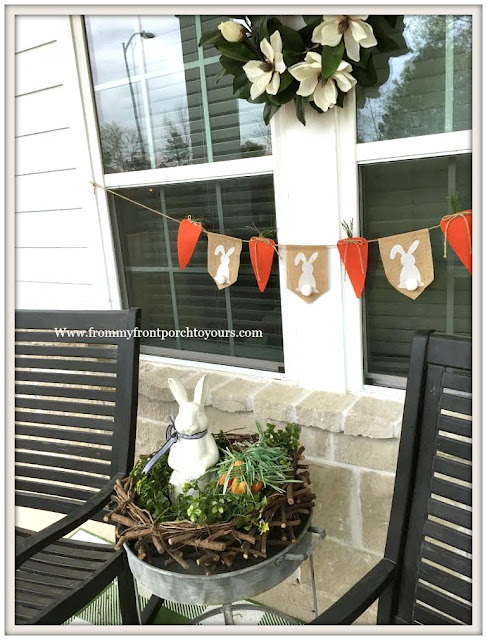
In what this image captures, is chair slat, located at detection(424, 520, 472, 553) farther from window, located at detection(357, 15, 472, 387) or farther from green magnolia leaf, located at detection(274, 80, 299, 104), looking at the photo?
green magnolia leaf, located at detection(274, 80, 299, 104)

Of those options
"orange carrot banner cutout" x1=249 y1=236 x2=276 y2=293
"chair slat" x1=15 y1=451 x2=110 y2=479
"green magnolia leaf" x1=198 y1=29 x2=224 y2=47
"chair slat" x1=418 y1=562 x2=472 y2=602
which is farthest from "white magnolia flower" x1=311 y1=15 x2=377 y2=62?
"chair slat" x1=15 y1=451 x2=110 y2=479

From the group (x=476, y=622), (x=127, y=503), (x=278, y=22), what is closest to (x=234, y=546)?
(x=127, y=503)

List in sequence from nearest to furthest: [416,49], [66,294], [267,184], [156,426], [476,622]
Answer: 1. [476,622]
2. [416,49]
3. [267,184]
4. [156,426]
5. [66,294]

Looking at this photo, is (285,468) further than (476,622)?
Yes

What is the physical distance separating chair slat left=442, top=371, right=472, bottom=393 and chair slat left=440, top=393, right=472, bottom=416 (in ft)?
0.06

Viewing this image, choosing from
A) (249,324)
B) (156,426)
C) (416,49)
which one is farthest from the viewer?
(156,426)

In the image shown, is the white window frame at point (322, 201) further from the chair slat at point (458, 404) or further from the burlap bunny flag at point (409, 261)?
the chair slat at point (458, 404)

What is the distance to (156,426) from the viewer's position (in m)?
1.73

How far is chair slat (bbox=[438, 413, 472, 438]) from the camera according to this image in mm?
942

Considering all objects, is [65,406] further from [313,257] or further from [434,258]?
[434,258]

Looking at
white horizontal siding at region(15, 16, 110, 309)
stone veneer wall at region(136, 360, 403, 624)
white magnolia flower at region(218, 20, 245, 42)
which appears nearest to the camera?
white magnolia flower at region(218, 20, 245, 42)

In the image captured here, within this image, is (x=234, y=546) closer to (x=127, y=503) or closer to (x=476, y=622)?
(x=127, y=503)

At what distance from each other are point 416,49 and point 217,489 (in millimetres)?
1049

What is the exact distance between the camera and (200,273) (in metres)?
1.60
